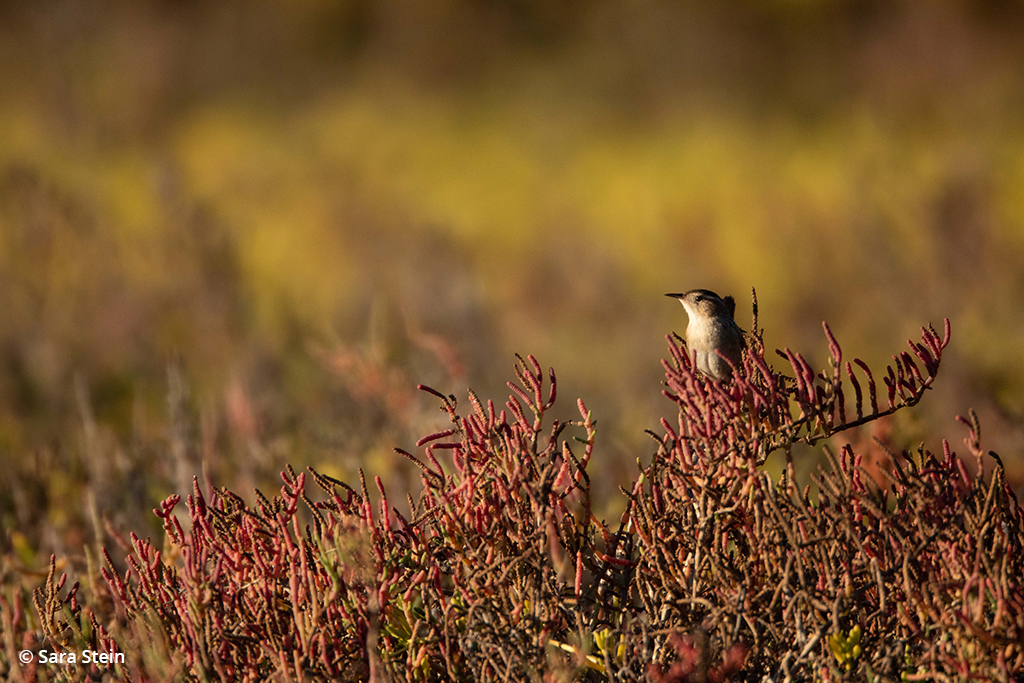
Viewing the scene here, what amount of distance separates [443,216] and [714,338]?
13.2 meters

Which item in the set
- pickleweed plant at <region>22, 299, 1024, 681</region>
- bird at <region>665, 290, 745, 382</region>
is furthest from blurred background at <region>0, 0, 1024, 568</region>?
bird at <region>665, 290, 745, 382</region>

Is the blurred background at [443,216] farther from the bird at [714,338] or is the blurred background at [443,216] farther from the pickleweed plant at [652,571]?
the bird at [714,338]

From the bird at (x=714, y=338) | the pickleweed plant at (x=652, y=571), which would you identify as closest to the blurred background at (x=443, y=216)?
the pickleweed plant at (x=652, y=571)

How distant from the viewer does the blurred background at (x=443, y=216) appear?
518cm

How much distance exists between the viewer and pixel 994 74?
15.4 m

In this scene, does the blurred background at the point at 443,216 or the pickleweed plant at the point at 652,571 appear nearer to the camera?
the pickleweed plant at the point at 652,571

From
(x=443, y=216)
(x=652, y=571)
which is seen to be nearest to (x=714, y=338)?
(x=652, y=571)

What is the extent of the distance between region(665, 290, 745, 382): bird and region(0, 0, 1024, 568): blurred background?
154 cm

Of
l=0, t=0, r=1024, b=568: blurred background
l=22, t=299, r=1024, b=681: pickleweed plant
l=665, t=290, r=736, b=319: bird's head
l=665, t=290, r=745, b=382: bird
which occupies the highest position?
l=0, t=0, r=1024, b=568: blurred background

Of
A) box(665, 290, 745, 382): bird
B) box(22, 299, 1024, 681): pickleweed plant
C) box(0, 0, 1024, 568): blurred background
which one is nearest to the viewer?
box(22, 299, 1024, 681): pickleweed plant

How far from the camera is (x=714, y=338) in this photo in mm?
2180

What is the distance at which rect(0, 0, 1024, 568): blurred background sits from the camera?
17.0ft

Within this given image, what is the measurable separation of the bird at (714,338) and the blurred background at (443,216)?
5.07 feet

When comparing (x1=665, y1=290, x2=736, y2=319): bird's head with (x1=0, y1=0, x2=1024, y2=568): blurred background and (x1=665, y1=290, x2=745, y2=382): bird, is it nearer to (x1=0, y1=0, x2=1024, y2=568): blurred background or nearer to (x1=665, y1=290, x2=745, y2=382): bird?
(x1=665, y1=290, x2=745, y2=382): bird
